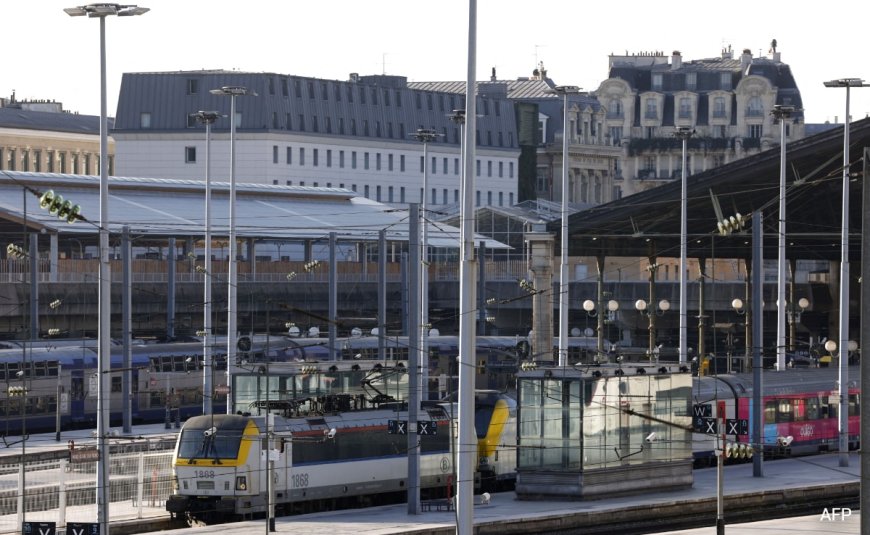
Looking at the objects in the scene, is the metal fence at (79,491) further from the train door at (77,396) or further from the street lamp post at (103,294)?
the train door at (77,396)

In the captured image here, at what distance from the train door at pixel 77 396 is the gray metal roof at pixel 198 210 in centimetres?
1897

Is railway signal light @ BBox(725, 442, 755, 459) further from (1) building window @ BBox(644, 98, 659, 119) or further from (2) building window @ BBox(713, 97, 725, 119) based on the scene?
(1) building window @ BBox(644, 98, 659, 119)

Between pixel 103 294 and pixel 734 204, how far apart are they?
42.1 meters

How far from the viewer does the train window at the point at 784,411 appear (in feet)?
207

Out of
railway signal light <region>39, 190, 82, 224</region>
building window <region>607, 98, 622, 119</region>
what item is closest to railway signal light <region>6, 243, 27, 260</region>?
railway signal light <region>39, 190, 82, 224</region>

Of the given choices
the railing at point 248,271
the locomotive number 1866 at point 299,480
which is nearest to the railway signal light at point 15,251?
the railing at point 248,271

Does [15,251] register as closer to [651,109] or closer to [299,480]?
[299,480]

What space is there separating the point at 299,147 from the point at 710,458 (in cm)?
8858

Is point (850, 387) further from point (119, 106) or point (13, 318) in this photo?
point (119, 106)

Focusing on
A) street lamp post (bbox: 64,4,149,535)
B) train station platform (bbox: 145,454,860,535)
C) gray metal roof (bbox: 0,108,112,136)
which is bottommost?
train station platform (bbox: 145,454,860,535)

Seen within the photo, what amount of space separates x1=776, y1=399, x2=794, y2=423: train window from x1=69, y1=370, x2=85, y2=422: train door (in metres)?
26.8

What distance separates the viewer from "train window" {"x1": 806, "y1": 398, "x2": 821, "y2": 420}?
64750 millimetres

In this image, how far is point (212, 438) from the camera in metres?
47.0

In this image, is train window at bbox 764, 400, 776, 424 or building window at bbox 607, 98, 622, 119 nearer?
train window at bbox 764, 400, 776, 424
